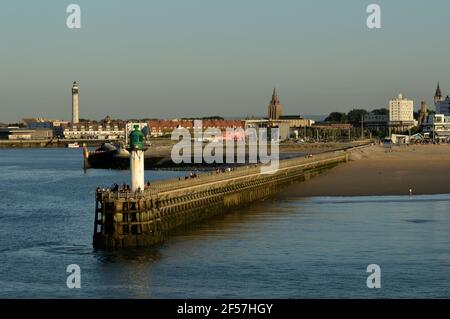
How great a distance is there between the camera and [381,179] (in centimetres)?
8156

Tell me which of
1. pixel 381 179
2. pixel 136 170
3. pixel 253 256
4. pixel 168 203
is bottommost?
pixel 253 256

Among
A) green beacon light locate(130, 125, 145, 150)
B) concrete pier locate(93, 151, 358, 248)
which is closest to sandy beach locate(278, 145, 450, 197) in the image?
concrete pier locate(93, 151, 358, 248)

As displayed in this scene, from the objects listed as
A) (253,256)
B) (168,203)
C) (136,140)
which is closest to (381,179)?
(168,203)

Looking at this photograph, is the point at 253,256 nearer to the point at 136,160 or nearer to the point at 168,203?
the point at 136,160

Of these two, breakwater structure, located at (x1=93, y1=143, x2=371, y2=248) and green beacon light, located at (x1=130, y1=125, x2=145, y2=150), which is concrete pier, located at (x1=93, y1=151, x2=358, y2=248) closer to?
breakwater structure, located at (x1=93, y1=143, x2=371, y2=248)

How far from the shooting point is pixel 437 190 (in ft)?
230

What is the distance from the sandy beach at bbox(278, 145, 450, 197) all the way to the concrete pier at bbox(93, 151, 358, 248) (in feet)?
13.1

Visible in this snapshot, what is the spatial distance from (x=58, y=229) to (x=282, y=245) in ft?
41.7

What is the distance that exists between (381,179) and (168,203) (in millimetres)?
38037

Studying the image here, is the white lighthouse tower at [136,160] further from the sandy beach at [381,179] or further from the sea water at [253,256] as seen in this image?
the sandy beach at [381,179]

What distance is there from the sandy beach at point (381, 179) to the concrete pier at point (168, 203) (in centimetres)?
401

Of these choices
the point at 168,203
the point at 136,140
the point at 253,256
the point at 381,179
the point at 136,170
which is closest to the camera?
the point at 253,256

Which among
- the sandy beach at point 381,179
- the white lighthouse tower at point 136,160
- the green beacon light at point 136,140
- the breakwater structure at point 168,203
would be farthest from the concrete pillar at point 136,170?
the sandy beach at point 381,179

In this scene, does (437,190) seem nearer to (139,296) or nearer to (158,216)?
(158,216)
